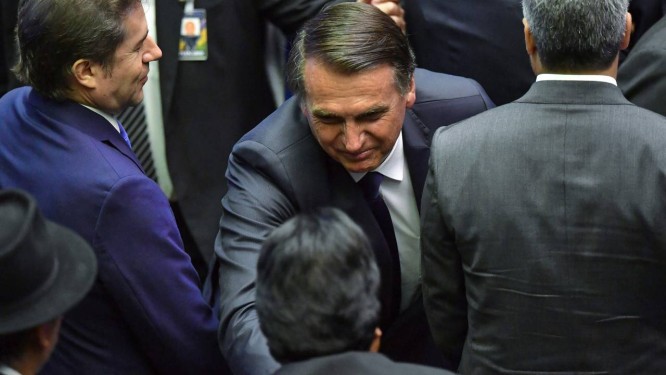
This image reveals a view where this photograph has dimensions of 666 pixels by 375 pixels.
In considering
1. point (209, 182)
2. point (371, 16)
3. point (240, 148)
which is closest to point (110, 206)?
point (240, 148)

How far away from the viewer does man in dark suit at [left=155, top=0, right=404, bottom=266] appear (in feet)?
14.8

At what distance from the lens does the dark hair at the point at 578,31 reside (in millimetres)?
2934

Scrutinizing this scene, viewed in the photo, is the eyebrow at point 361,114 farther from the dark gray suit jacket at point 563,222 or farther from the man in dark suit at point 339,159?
the dark gray suit jacket at point 563,222

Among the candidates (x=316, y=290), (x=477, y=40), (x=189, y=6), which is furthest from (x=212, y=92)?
(x=316, y=290)

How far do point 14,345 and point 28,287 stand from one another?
4.5 inches

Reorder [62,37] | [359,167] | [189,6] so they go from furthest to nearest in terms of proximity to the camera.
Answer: [189,6] < [359,167] < [62,37]

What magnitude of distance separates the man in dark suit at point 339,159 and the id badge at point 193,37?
94 cm

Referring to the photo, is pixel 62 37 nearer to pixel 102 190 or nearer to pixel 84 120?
pixel 84 120

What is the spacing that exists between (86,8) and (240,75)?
139 cm

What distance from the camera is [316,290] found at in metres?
2.24

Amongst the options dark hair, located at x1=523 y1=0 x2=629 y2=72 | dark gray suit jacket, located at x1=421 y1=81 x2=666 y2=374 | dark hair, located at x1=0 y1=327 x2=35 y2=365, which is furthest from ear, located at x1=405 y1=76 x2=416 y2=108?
dark hair, located at x1=0 y1=327 x2=35 y2=365

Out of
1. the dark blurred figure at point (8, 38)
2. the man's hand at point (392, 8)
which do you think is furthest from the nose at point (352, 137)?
the dark blurred figure at point (8, 38)

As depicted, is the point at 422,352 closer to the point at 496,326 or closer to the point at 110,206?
the point at 496,326

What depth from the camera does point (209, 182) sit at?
4680 millimetres
